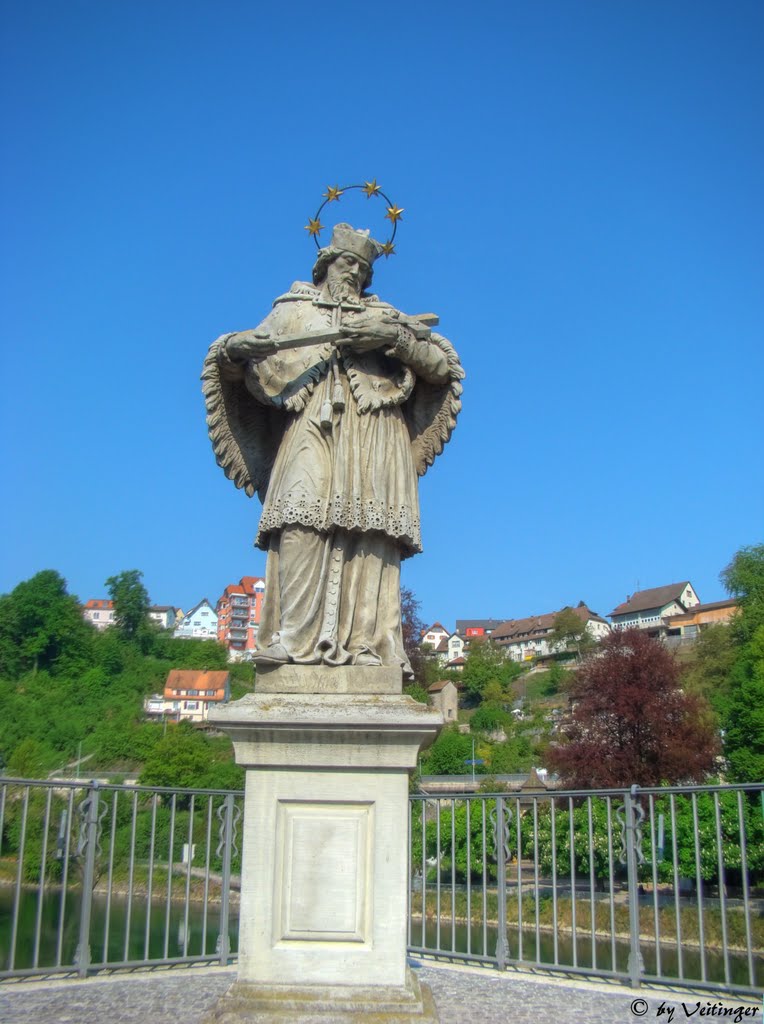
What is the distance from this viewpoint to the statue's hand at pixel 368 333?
17.8ft

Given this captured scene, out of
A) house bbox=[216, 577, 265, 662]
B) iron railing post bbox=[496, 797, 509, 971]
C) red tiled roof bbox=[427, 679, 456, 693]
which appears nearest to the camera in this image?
iron railing post bbox=[496, 797, 509, 971]

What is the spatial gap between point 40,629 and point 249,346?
296 feet

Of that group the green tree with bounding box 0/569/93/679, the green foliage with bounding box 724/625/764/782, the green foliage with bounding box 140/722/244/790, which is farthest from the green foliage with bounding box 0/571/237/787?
the green foliage with bounding box 724/625/764/782

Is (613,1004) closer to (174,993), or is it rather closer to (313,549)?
(174,993)

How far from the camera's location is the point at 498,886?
7535 millimetres

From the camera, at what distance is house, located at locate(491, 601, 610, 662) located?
112 m

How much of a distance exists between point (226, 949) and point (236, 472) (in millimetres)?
4116

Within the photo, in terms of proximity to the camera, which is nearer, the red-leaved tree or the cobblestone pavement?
the cobblestone pavement

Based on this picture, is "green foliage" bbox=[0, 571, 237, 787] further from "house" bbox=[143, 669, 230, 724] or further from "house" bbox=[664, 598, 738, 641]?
"house" bbox=[664, 598, 738, 641]

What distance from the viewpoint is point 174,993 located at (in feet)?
19.1

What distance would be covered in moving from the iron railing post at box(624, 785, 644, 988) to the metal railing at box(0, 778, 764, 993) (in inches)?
0.6

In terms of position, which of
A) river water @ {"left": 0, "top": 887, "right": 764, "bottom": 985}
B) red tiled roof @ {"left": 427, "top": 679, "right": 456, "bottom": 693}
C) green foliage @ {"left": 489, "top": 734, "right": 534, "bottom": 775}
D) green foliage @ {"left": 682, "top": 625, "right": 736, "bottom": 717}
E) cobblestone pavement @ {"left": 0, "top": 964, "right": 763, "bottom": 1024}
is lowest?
river water @ {"left": 0, "top": 887, "right": 764, "bottom": 985}

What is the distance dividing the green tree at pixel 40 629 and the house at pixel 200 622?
32982 millimetres

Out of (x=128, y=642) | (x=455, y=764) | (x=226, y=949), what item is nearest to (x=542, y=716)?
(x=455, y=764)
